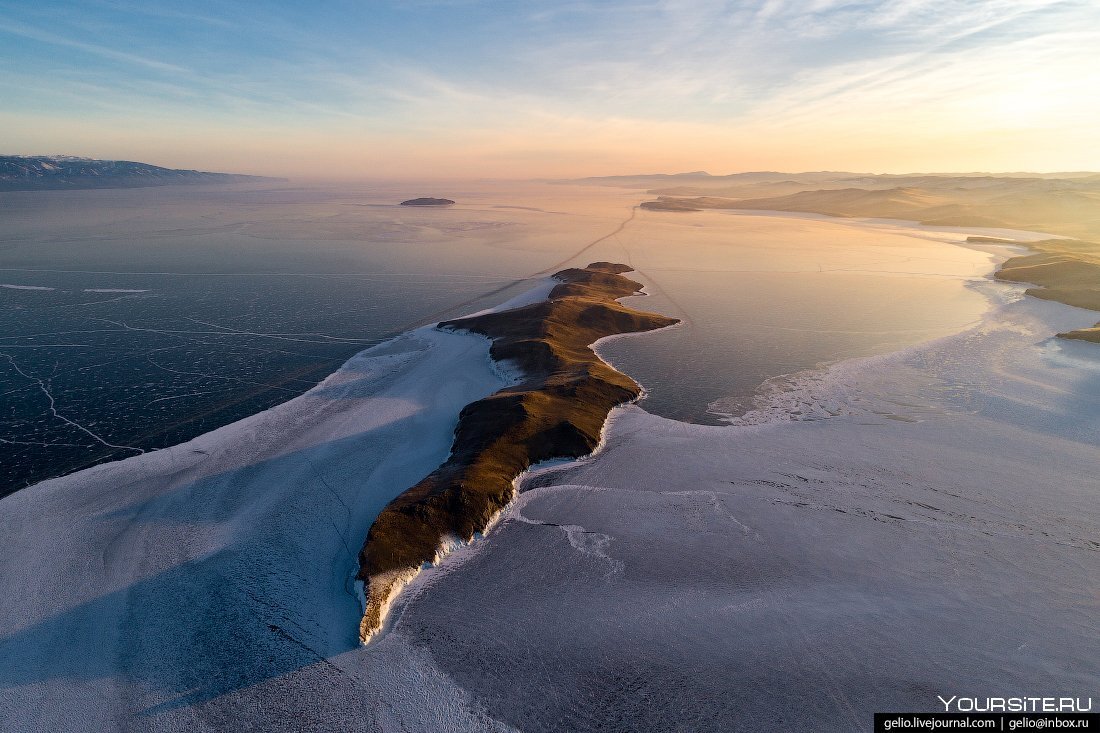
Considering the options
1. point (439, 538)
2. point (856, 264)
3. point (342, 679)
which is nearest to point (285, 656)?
point (342, 679)

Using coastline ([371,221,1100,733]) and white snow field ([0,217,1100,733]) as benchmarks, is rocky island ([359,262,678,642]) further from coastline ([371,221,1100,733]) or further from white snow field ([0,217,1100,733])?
coastline ([371,221,1100,733])

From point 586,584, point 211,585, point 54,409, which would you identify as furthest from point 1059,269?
point 54,409

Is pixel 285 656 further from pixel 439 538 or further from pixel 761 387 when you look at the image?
pixel 761 387

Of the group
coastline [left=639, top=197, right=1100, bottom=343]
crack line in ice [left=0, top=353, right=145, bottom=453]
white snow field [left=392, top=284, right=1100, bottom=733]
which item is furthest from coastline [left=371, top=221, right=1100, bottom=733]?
coastline [left=639, top=197, right=1100, bottom=343]

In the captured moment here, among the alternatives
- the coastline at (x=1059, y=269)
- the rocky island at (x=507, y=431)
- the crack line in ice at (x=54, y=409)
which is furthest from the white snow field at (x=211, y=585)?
the coastline at (x=1059, y=269)

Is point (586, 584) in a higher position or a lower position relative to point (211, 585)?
lower

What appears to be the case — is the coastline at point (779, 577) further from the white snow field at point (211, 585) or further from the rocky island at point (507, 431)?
the white snow field at point (211, 585)

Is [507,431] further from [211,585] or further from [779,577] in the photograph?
[779,577]

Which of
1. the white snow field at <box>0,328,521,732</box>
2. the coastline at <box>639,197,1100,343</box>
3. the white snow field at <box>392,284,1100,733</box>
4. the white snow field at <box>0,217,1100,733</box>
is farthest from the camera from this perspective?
the coastline at <box>639,197,1100,343</box>
